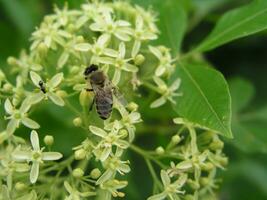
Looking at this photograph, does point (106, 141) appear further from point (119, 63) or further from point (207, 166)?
point (207, 166)

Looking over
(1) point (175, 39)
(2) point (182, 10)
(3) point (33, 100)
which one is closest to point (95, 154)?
(3) point (33, 100)

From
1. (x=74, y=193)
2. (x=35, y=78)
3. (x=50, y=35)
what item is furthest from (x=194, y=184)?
(x=50, y=35)

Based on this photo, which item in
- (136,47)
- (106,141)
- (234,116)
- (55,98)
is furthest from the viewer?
(234,116)

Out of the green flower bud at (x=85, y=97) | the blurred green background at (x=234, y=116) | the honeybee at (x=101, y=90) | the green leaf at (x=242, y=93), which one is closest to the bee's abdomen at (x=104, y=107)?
the honeybee at (x=101, y=90)

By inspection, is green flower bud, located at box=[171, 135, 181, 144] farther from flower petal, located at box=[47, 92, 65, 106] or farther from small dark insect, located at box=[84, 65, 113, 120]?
flower petal, located at box=[47, 92, 65, 106]

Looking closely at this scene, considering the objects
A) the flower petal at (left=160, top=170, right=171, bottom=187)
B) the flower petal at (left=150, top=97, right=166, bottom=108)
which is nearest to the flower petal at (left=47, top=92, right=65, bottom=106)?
the flower petal at (left=150, top=97, right=166, bottom=108)

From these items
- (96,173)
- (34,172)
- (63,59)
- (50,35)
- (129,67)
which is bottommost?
(96,173)

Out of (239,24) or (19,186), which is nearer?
(19,186)
